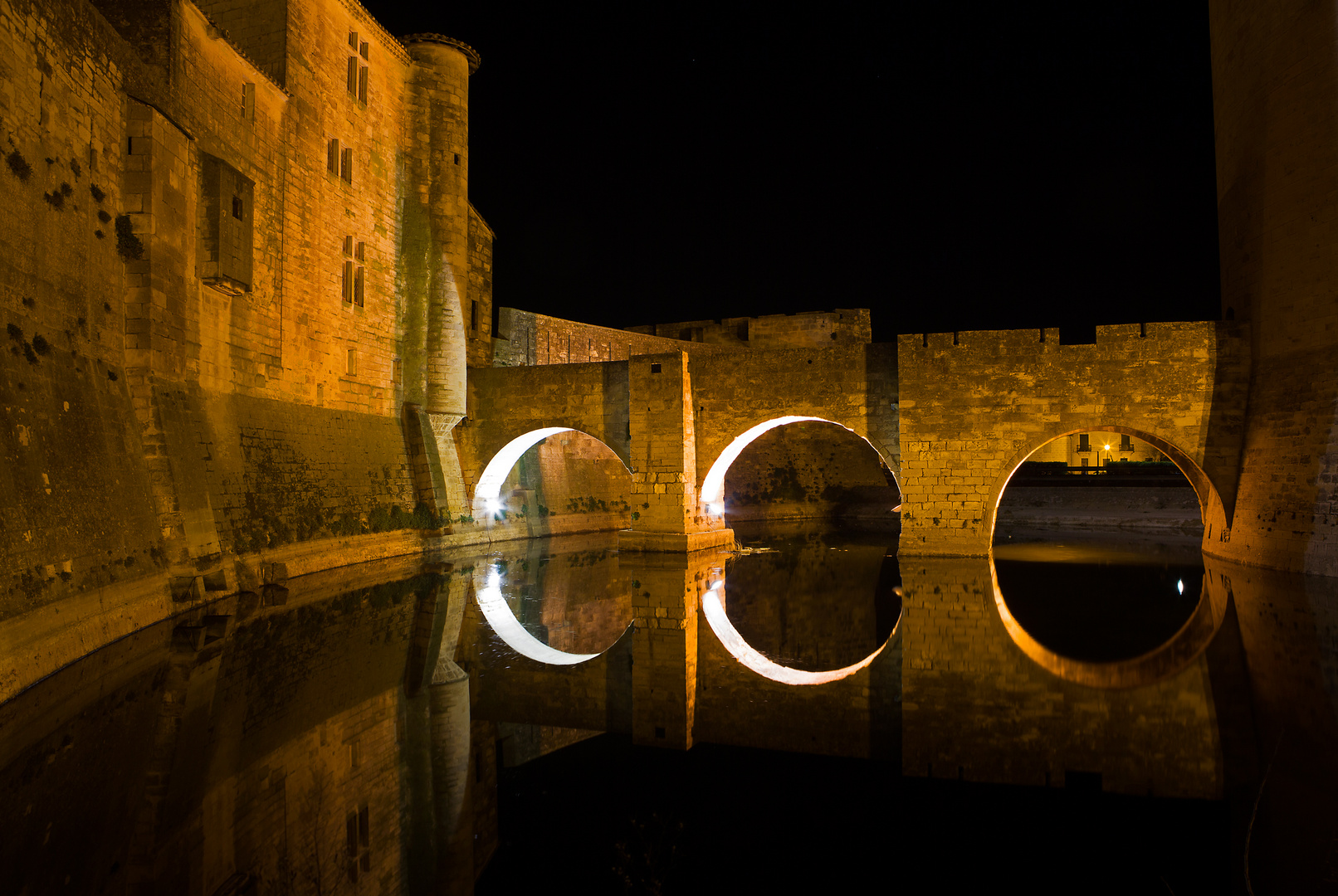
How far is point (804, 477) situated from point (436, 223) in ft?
49.8

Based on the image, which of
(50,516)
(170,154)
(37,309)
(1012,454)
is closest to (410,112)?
(170,154)

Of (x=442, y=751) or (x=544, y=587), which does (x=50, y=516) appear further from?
(x=544, y=587)

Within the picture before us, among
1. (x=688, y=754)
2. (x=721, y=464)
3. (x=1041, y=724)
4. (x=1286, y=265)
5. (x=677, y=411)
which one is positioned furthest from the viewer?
(x=721, y=464)

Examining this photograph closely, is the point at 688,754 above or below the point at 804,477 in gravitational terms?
below

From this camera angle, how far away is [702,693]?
6.58 meters

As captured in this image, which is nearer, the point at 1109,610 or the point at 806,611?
the point at 1109,610

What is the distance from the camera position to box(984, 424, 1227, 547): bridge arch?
14.0 meters

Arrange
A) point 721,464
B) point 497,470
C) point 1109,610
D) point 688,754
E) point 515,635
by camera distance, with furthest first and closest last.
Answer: point 497,470, point 721,464, point 1109,610, point 515,635, point 688,754

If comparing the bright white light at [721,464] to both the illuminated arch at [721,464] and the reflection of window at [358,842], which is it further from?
the reflection of window at [358,842]

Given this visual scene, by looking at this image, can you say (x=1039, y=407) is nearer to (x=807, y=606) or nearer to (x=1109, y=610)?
(x=1109, y=610)

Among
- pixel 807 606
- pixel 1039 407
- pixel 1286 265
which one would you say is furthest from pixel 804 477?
pixel 807 606

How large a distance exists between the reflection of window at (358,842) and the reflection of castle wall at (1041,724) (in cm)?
307

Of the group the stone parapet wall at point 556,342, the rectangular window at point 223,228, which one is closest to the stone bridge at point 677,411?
the stone parapet wall at point 556,342

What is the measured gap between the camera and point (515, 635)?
880 cm
